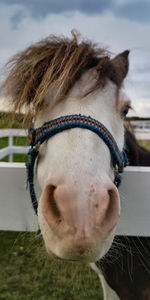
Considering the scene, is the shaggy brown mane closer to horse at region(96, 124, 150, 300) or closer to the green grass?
horse at region(96, 124, 150, 300)

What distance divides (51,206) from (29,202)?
64 centimetres

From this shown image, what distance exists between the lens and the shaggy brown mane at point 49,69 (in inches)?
66.6

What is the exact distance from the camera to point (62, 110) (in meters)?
1.62

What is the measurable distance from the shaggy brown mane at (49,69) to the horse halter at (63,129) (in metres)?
0.16

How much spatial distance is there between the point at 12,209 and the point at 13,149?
587 cm

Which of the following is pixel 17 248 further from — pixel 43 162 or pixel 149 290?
pixel 43 162

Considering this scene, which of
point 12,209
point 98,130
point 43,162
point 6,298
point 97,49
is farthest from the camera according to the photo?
point 6,298

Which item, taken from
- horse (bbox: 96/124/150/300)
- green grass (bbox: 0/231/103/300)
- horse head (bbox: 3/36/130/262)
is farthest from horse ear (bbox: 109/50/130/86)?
green grass (bbox: 0/231/103/300)

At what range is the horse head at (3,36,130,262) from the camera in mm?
1146

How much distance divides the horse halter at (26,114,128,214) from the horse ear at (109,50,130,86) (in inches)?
21.9

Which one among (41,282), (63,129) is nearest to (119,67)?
(63,129)

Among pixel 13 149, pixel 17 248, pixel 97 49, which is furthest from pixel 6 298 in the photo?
pixel 13 149

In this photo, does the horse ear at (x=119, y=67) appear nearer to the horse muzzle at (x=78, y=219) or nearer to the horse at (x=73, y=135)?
the horse at (x=73, y=135)

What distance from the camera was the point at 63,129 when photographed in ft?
4.89
